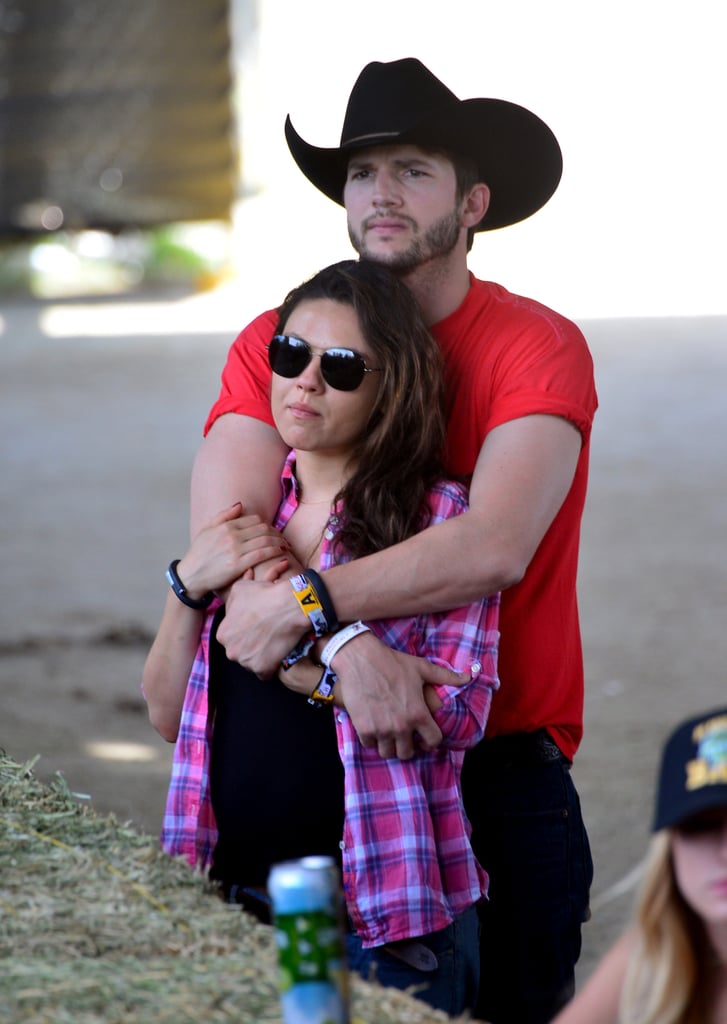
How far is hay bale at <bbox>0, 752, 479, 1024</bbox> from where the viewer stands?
5.37 feet

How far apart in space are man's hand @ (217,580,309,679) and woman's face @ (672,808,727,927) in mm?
988

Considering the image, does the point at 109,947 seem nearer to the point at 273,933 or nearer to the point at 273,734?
the point at 273,933

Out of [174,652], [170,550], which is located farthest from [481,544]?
[170,550]

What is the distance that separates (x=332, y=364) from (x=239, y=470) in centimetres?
34

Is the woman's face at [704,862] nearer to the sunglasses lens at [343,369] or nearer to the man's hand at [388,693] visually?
the man's hand at [388,693]

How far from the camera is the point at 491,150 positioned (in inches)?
120

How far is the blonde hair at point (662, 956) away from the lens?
5.14 feet

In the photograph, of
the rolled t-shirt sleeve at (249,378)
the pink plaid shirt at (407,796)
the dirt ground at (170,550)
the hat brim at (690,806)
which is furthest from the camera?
the dirt ground at (170,550)

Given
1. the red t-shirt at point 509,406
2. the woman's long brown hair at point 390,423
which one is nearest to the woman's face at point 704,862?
the woman's long brown hair at point 390,423

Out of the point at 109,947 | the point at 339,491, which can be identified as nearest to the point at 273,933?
the point at 109,947

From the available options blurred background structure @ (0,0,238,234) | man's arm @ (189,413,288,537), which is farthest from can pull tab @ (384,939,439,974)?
blurred background structure @ (0,0,238,234)

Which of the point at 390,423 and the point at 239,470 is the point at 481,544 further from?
the point at 239,470

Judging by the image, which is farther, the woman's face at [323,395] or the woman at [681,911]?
the woman's face at [323,395]

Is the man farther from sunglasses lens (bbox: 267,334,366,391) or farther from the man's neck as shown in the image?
sunglasses lens (bbox: 267,334,366,391)
